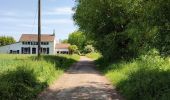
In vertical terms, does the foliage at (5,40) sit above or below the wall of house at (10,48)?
above

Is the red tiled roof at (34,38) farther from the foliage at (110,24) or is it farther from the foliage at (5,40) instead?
the foliage at (110,24)

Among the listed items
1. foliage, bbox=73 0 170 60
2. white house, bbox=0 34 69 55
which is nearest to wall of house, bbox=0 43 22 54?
white house, bbox=0 34 69 55

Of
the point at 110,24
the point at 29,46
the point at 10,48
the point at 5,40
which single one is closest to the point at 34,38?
the point at 29,46

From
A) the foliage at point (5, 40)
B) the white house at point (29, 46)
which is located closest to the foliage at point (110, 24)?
the white house at point (29, 46)

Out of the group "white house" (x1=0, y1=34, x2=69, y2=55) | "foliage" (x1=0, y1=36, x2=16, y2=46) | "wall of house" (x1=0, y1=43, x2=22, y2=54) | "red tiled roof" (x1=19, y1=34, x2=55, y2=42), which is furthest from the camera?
"foliage" (x1=0, y1=36, x2=16, y2=46)

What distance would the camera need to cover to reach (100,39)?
40594 millimetres

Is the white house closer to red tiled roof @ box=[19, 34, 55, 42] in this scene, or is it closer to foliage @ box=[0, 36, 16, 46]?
red tiled roof @ box=[19, 34, 55, 42]

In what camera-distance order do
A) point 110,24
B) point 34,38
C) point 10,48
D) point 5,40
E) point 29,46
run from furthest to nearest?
point 5,40 → point 34,38 → point 29,46 → point 10,48 → point 110,24

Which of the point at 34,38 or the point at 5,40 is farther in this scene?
the point at 5,40

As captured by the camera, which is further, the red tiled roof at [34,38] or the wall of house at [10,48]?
the red tiled roof at [34,38]

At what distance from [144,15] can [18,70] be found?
6.78 m

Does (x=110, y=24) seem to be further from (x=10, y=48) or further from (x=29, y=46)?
(x=10, y=48)

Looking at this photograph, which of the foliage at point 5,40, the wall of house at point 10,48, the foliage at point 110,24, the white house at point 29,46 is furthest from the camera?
the foliage at point 5,40

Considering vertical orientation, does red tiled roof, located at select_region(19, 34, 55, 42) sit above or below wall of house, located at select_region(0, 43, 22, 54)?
above
